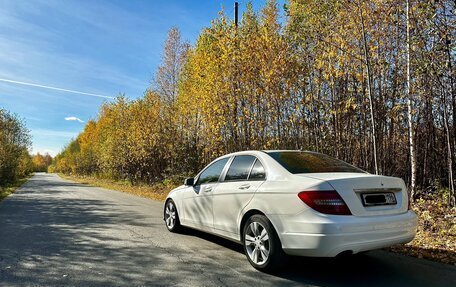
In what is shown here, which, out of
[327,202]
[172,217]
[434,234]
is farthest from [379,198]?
[172,217]

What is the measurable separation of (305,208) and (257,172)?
1125 millimetres

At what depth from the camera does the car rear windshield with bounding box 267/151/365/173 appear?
4859mm

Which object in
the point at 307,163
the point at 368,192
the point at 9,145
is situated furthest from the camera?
the point at 9,145

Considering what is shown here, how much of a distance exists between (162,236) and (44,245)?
201 centimetres

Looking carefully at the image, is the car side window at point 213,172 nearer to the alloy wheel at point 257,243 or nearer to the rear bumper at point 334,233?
the alloy wheel at point 257,243

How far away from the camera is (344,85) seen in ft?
34.6

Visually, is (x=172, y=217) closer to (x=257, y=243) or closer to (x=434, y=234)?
(x=257, y=243)

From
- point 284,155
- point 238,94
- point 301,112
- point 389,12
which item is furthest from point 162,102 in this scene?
point 284,155

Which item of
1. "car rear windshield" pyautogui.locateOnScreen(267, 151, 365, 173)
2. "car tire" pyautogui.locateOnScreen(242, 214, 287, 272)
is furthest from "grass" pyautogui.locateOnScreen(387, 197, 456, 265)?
"car tire" pyautogui.locateOnScreen(242, 214, 287, 272)

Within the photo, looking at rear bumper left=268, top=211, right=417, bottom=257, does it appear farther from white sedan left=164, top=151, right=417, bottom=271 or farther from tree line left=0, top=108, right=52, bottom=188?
tree line left=0, top=108, right=52, bottom=188

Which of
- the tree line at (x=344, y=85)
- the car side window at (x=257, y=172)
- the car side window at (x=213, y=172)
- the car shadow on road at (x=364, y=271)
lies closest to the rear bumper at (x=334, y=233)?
the car shadow on road at (x=364, y=271)

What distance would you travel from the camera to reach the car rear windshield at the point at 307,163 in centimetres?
486

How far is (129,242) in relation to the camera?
6426 mm

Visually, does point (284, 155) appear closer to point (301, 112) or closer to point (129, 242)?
point (129, 242)
